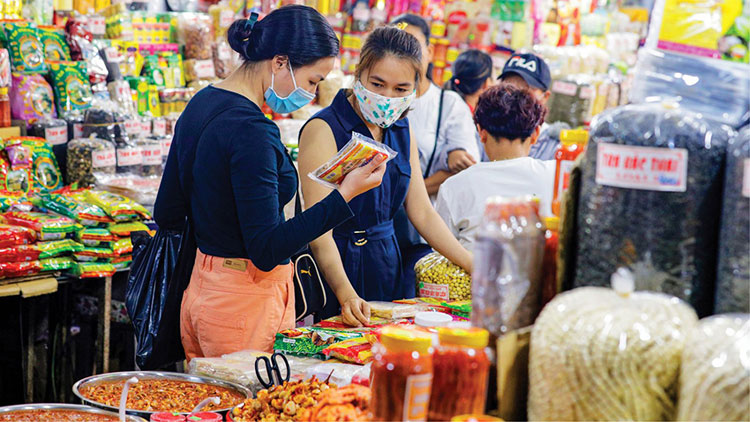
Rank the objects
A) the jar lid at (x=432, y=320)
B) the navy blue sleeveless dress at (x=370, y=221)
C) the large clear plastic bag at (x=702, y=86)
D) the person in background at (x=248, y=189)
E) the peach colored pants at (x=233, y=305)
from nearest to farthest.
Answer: the large clear plastic bag at (x=702, y=86) → the jar lid at (x=432, y=320) → the person in background at (x=248, y=189) → the peach colored pants at (x=233, y=305) → the navy blue sleeveless dress at (x=370, y=221)

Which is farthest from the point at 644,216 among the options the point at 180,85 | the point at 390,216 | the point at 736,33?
the point at 180,85

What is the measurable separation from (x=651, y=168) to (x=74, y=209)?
9.72 ft

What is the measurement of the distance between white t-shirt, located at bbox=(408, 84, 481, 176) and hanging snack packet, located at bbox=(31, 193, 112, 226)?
1494mm

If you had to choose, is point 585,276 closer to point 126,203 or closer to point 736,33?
point 736,33

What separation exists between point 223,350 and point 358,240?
1.96ft

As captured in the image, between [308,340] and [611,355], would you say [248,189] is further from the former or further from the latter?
[611,355]

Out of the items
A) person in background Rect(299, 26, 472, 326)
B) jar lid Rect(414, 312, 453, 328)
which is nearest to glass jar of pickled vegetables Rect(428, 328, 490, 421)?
jar lid Rect(414, 312, 453, 328)

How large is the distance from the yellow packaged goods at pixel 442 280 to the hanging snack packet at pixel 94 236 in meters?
1.49

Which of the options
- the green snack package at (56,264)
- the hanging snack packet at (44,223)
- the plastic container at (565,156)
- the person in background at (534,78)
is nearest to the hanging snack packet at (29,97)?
the hanging snack packet at (44,223)

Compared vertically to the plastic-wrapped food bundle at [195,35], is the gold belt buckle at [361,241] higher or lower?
lower

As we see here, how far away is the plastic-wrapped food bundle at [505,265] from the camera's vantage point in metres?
1.15

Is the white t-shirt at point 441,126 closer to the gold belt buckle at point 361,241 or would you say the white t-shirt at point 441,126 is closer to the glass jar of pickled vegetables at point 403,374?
the gold belt buckle at point 361,241

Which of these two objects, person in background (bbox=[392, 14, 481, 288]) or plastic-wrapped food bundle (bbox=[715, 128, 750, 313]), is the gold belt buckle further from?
plastic-wrapped food bundle (bbox=[715, 128, 750, 313])

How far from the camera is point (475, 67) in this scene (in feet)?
15.0
